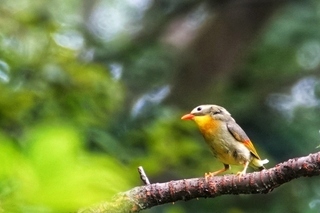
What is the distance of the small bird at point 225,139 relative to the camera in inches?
103

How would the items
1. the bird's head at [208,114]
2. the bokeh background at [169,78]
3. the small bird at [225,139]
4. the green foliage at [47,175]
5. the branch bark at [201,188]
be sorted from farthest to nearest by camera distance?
the bokeh background at [169,78]
the bird's head at [208,114]
the small bird at [225,139]
the branch bark at [201,188]
the green foliage at [47,175]

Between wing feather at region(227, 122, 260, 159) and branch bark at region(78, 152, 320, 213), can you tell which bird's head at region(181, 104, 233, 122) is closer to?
wing feather at region(227, 122, 260, 159)

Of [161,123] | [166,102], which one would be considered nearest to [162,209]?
[161,123]

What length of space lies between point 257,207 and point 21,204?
5.56 metres

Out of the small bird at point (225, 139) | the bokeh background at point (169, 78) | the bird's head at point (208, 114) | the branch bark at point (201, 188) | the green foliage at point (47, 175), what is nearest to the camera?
the green foliage at point (47, 175)

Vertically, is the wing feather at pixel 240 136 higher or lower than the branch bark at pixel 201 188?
higher

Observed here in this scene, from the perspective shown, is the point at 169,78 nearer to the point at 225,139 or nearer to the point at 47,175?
the point at 225,139

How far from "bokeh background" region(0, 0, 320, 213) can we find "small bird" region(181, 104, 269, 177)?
1.28ft

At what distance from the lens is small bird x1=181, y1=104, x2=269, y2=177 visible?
2.61 meters

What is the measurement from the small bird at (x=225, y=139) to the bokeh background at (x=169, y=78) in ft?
1.28

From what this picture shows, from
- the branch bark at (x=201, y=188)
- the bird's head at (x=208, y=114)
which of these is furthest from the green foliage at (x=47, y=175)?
the bird's head at (x=208, y=114)

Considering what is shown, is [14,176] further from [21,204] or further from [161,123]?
[161,123]

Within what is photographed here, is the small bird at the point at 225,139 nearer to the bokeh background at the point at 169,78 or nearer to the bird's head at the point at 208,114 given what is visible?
the bird's head at the point at 208,114

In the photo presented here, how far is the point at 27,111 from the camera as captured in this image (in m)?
3.94
